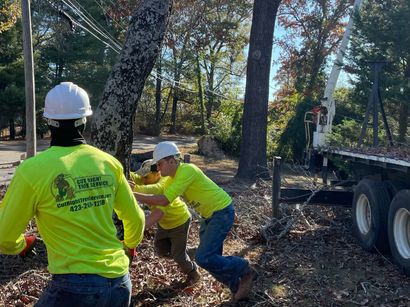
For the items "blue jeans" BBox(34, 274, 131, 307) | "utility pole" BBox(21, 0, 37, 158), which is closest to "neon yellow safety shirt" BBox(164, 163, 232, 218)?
"blue jeans" BBox(34, 274, 131, 307)

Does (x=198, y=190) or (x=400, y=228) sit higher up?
(x=198, y=190)

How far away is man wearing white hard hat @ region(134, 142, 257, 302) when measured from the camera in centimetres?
470

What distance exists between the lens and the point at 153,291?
5.18m

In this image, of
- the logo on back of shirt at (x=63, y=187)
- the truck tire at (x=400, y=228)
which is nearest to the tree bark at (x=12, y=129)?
the truck tire at (x=400, y=228)

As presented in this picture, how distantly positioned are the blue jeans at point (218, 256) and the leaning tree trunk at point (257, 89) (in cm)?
941

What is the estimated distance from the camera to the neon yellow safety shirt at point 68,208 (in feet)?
7.82

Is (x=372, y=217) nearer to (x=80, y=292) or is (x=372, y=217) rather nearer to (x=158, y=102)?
(x=80, y=292)

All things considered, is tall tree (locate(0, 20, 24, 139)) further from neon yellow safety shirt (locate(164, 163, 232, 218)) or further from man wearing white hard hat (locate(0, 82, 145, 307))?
man wearing white hard hat (locate(0, 82, 145, 307))

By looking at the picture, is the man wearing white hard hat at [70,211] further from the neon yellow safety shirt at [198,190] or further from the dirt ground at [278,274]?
the dirt ground at [278,274]

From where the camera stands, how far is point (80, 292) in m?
2.42

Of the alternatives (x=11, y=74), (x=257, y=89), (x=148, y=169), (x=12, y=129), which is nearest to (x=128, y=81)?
(x=148, y=169)

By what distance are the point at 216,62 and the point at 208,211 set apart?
133 feet

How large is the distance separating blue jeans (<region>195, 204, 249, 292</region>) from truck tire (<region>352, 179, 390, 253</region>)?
2.42m

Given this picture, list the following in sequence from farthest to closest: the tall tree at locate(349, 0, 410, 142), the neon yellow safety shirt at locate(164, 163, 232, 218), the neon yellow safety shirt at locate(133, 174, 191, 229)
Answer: the tall tree at locate(349, 0, 410, 142) < the neon yellow safety shirt at locate(133, 174, 191, 229) < the neon yellow safety shirt at locate(164, 163, 232, 218)
